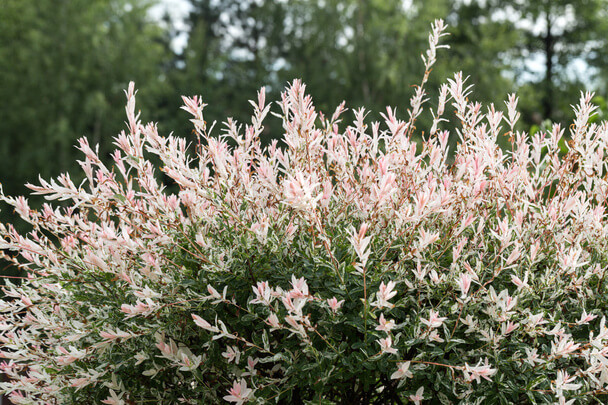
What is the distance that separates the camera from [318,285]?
218cm

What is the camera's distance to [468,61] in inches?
554

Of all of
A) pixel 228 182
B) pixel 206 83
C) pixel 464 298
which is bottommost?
pixel 206 83

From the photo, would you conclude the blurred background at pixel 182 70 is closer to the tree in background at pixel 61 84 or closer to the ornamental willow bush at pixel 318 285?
the tree in background at pixel 61 84

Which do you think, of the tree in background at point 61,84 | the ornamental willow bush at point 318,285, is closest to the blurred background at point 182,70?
the tree in background at point 61,84

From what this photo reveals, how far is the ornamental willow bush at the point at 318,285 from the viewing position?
82.0 inches

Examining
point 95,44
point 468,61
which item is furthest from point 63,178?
point 468,61

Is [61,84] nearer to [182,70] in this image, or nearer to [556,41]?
[182,70]

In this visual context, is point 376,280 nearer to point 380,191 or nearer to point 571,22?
point 380,191

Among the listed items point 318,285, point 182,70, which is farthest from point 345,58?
point 318,285

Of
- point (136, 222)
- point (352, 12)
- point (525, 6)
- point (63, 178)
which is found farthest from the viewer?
point (525, 6)

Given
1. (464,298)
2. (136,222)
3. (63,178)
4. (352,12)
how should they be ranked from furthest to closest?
(352,12) → (136,222) → (63,178) → (464,298)

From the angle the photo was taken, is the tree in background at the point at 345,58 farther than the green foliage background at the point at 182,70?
Yes

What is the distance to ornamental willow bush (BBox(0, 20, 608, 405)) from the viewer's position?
2084mm

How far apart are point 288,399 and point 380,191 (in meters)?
0.84
